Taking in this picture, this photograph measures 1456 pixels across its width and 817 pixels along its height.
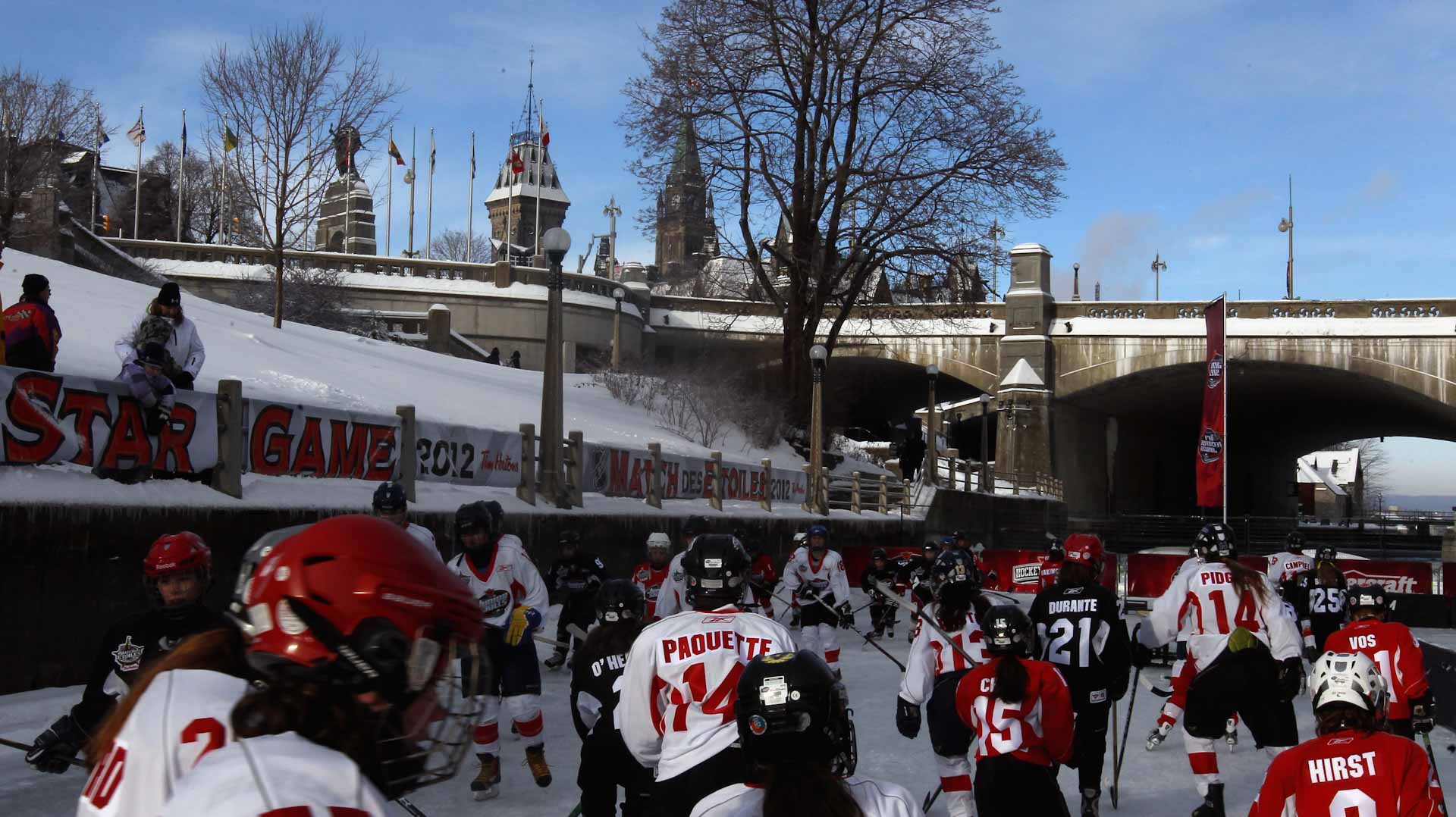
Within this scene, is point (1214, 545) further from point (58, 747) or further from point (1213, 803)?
point (58, 747)

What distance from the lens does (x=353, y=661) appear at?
6.58 ft

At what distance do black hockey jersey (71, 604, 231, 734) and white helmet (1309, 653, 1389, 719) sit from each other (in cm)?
430

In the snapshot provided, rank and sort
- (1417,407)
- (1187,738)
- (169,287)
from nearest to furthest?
(1187,738) → (169,287) → (1417,407)

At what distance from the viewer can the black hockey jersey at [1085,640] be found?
8.36 metres

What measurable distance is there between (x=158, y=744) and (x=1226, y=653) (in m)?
7.84

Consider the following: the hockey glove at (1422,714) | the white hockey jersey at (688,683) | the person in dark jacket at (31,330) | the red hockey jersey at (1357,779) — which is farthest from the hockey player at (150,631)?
the person in dark jacket at (31,330)

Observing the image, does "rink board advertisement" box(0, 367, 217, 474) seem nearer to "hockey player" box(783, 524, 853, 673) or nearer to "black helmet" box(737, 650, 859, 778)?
"hockey player" box(783, 524, 853, 673)

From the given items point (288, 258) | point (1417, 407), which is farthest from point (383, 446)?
point (1417, 407)

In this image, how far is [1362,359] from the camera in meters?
45.8

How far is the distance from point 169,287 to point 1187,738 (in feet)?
32.1

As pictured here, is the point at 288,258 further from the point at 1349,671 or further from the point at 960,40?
the point at 1349,671

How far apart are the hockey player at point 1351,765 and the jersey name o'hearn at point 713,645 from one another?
6.45ft

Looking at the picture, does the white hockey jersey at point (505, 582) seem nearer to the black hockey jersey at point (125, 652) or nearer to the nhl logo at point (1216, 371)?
the black hockey jersey at point (125, 652)

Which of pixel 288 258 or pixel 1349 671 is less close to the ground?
pixel 288 258
